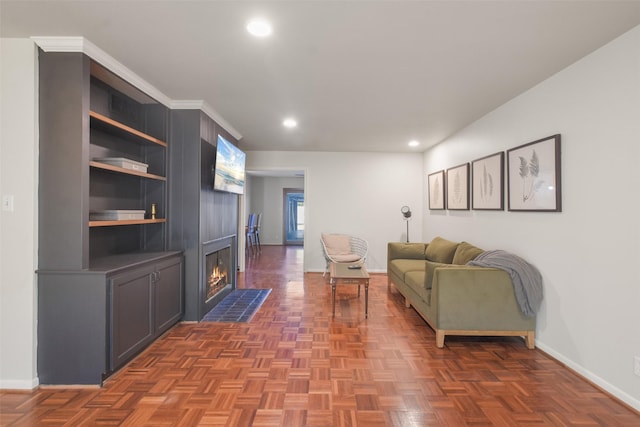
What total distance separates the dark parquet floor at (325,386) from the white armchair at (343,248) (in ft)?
6.73

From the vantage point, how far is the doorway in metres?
10.4

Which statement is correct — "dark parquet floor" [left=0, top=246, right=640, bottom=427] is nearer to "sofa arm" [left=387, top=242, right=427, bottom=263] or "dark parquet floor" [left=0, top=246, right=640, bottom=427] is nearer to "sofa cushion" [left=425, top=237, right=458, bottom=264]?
"sofa cushion" [left=425, top=237, right=458, bottom=264]

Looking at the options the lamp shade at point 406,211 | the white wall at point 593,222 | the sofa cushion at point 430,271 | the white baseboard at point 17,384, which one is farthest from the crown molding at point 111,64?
the lamp shade at point 406,211

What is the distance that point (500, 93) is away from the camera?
9.87 ft

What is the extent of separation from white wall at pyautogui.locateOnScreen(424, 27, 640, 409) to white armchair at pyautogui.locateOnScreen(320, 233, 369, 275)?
2751 mm

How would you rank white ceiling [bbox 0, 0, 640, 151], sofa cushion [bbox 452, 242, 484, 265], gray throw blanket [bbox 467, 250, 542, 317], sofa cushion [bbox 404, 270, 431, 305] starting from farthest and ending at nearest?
sofa cushion [bbox 452, 242, 484, 265] → sofa cushion [bbox 404, 270, 431, 305] → gray throw blanket [bbox 467, 250, 542, 317] → white ceiling [bbox 0, 0, 640, 151]

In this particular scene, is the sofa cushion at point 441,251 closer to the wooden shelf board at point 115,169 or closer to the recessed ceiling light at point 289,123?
the recessed ceiling light at point 289,123

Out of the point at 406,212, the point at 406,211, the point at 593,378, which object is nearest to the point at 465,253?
the point at 593,378

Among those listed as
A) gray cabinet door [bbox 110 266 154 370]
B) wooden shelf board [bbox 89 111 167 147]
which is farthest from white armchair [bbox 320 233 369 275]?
wooden shelf board [bbox 89 111 167 147]

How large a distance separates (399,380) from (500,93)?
2.87 meters

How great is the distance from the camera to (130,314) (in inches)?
94.7

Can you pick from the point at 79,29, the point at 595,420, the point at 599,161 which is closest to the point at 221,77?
the point at 79,29

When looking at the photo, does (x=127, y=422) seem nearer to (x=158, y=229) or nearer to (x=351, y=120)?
(x=158, y=229)

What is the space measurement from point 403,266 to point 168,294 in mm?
2954
